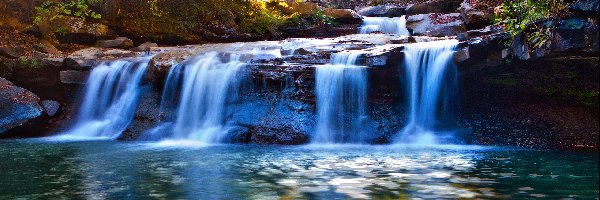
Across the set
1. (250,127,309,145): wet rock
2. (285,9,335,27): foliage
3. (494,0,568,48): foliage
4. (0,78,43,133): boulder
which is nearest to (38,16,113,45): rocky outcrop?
(0,78,43,133): boulder

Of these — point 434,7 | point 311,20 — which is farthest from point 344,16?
point 434,7

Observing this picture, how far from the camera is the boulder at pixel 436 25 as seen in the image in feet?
53.7

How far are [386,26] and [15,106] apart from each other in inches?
487

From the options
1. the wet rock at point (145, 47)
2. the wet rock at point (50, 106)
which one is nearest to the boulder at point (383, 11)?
the wet rock at point (145, 47)

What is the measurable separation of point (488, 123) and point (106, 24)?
12.4 meters

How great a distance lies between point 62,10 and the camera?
17.2m

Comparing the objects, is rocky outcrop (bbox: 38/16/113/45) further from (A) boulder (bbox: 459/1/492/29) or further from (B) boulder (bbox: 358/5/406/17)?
(B) boulder (bbox: 358/5/406/17)

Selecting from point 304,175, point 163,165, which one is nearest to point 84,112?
point 163,165

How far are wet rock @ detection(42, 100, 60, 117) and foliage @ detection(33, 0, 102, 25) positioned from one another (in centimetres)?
340

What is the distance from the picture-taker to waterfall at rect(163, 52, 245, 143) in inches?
506

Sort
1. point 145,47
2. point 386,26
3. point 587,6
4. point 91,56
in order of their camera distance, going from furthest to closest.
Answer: point 386,26 < point 145,47 < point 91,56 < point 587,6

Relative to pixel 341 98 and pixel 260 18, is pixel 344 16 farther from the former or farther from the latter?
pixel 341 98

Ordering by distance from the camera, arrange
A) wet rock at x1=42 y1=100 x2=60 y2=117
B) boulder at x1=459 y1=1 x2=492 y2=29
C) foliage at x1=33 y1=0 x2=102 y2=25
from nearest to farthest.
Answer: wet rock at x1=42 y1=100 x2=60 y2=117 → boulder at x1=459 y1=1 x2=492 y2=29 → foliage at x1=33 y1=0 x2=102 y2=25

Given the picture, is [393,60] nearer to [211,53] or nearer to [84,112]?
[211,53]
